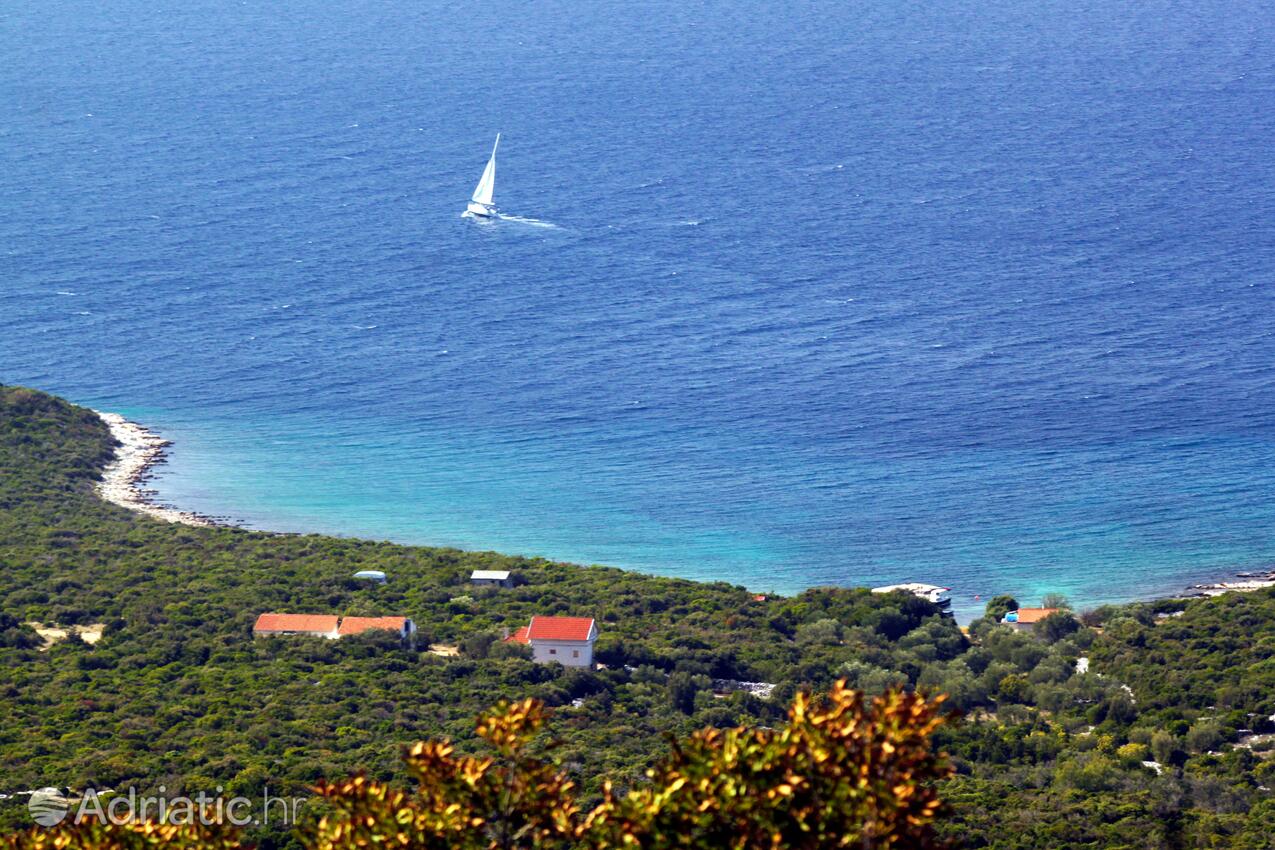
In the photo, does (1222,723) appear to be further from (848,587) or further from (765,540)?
(765,540)

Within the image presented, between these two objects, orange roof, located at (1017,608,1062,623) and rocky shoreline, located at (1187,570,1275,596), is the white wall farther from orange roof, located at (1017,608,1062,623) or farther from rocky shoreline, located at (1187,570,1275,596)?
rocky shoreline, located at (1187,570,1275,596)

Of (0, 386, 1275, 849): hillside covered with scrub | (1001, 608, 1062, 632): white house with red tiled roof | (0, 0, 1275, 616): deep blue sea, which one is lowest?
(0, 386, 1275, 849): hillside covered with scrub

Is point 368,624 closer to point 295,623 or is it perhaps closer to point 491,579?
point 295,623

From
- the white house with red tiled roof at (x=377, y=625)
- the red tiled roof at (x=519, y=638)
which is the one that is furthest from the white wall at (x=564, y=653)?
the white house with red tiled roof at (x=377, y=625)

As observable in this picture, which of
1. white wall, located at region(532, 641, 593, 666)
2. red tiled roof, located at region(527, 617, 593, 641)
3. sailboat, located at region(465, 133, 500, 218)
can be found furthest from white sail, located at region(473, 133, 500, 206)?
white wall, located at region(532, 641, 593, 666)

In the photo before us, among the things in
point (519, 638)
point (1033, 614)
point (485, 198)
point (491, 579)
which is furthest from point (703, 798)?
point (485, 198)

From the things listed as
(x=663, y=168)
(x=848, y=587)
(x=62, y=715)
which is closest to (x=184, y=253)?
(x=663, y=168)

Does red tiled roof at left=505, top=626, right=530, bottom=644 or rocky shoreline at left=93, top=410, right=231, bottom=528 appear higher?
rocky shoreline at left=93, top=410, right=231, bottom=528
